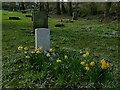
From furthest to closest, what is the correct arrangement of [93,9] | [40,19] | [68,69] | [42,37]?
[93,9]
[40,19]
[42,37]
[68,69]

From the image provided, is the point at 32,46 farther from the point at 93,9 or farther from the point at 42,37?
the point at 93,9

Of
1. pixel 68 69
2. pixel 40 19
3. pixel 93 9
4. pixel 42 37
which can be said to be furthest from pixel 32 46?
pixel 93 9

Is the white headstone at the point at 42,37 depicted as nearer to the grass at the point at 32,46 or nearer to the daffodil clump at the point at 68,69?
the grass at the point at 32,46

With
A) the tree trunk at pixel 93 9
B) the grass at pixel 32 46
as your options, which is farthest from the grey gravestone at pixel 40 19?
the tree trunk at pixel 93 9

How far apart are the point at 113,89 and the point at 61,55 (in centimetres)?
256

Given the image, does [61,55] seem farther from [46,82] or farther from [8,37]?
[8,37]

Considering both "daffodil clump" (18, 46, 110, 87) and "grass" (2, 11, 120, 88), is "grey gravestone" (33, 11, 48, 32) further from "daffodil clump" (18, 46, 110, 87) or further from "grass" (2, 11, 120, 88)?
"daffodil clump" (18, 46, 110, 87)

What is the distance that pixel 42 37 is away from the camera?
8641 mm

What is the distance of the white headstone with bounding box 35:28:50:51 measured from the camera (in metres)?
8.59

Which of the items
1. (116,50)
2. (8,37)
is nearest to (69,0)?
(8,37)

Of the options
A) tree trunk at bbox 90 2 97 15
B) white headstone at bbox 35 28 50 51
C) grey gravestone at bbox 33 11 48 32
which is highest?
tree trunk at bbox 90 2 97 15

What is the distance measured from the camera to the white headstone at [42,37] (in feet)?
28.2

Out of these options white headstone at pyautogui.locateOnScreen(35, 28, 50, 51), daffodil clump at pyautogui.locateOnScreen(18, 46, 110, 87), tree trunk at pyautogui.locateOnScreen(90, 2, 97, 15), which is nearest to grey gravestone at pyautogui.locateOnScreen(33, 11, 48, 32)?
white headstone at pyautogui.locateOnScreen(35, 28, 50, 51)

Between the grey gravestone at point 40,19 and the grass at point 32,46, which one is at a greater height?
the grey gravestone at point 40,19
